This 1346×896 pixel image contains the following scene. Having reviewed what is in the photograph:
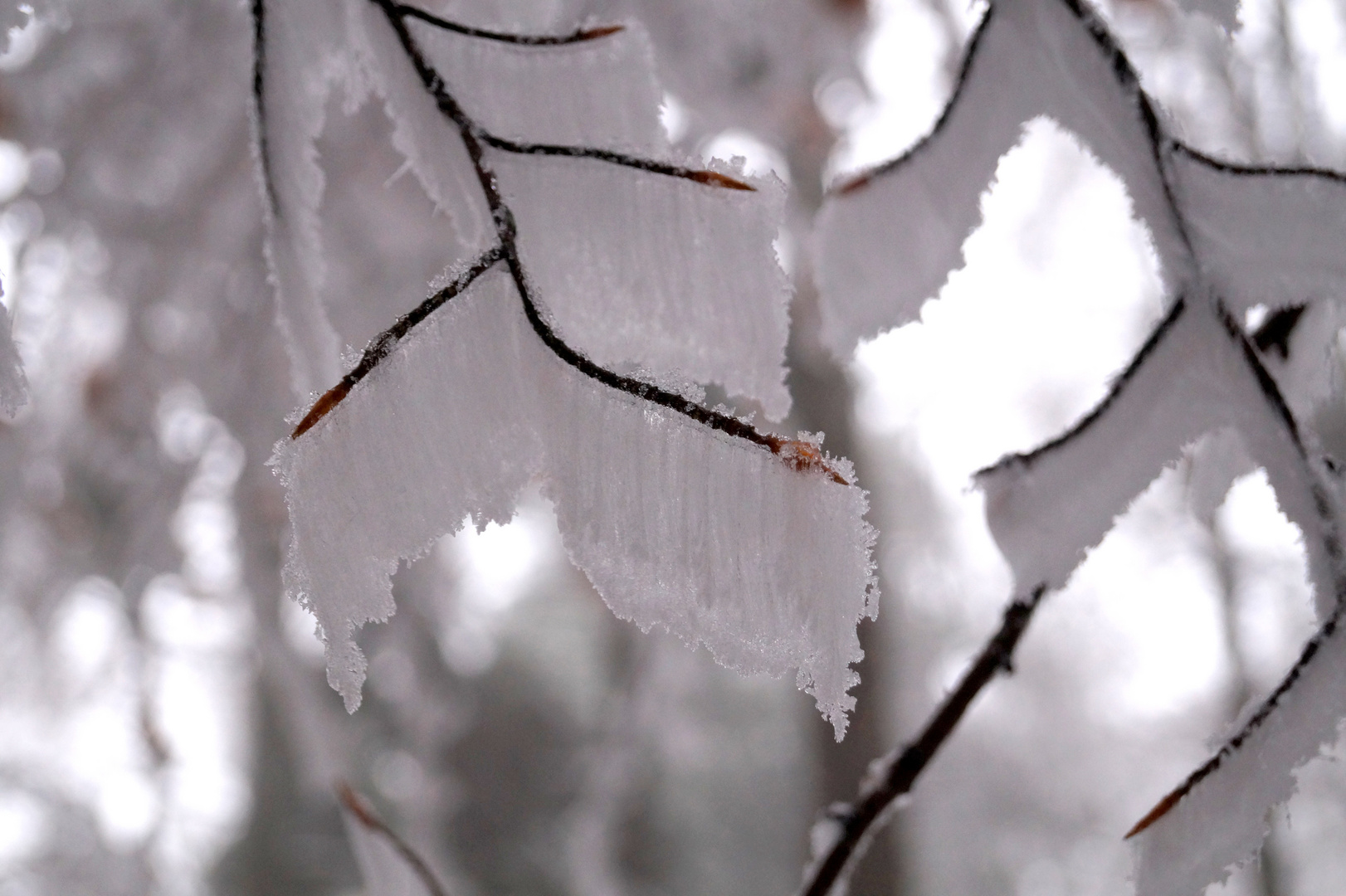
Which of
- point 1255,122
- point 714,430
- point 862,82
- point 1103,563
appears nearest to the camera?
point 714,430

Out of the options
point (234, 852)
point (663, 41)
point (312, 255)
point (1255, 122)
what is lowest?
point (312, 255)

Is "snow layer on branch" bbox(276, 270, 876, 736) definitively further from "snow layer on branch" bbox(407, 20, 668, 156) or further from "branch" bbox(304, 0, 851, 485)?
"snow layer on branch" bbox(407, 20, 668, 156)

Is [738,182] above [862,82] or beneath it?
beneath

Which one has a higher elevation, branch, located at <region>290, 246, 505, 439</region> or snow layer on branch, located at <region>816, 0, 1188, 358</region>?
snow layer on branch, located at <region>816, 0, 1188, 358</region>

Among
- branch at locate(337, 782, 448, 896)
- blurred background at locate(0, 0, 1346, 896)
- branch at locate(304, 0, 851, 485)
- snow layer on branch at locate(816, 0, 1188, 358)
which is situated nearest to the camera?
branch at locate(304, 0, 851, 485)

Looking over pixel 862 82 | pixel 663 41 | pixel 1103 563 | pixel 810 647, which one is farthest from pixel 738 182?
pixel 1103 563

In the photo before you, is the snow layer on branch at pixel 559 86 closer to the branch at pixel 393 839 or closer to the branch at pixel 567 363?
the branch at pixel 567 363

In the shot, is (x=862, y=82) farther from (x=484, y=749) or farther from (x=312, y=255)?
(x=484, y=749)

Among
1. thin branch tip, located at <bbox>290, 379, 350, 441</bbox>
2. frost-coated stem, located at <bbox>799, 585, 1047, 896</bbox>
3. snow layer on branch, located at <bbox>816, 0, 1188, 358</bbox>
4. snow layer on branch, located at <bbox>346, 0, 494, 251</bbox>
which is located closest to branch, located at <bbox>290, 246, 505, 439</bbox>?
thin branch tip, located at <bbox>290, 379, 350, 441</bbox>

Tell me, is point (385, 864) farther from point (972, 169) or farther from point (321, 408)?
point (972, 169)
